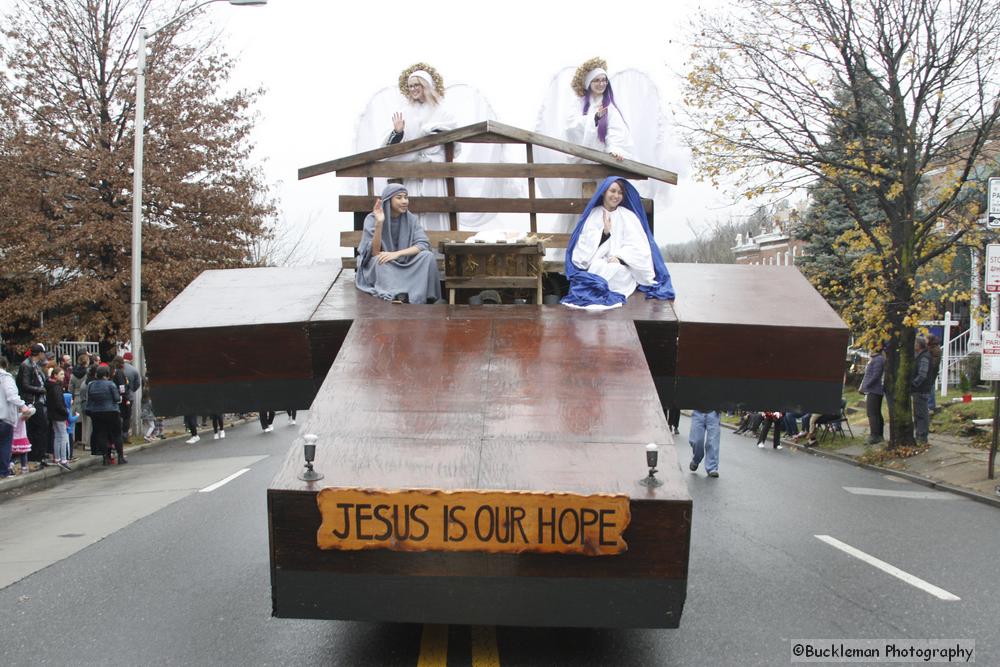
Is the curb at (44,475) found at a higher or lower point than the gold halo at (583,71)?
lower

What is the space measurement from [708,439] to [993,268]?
4.18 metres

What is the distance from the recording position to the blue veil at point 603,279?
21.8ft

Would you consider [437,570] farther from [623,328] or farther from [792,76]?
[792,76]

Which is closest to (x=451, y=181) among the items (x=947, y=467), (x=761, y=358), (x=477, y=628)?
(x=761, y=358)

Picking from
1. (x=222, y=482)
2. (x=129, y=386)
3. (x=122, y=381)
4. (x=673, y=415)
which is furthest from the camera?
(x=129, y=386)

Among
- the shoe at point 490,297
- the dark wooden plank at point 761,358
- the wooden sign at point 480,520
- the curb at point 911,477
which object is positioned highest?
the shoe at point 490,297

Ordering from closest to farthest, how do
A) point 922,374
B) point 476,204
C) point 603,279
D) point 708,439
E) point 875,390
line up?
point 603,279 < point 476,204 < point 708,439 < point 922,374 < point 875,390

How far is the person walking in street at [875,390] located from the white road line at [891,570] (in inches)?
330

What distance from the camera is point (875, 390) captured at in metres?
16.0

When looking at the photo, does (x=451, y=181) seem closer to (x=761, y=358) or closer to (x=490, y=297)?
(x=490, y=297)

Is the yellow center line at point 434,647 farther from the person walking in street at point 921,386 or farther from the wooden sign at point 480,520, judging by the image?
the person walking in street at point 921,386

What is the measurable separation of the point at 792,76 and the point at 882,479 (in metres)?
6.46

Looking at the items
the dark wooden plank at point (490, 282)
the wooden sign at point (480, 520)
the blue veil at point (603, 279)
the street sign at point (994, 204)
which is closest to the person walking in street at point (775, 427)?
the street sign at point (994, 204)

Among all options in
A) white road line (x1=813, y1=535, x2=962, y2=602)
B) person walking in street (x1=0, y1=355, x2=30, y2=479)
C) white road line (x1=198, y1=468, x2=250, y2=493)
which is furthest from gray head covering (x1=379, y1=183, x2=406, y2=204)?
person walking in street (x1=0, y1=355, x2=30, y2=479)
